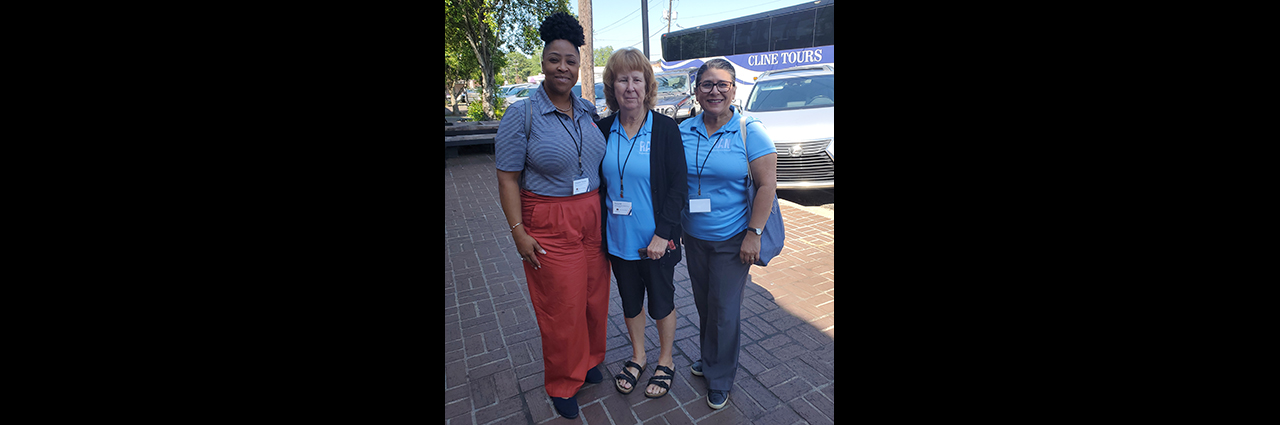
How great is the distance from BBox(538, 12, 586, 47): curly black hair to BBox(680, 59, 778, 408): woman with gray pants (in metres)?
0.50

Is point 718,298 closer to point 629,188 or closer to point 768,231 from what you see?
→ point 768,231

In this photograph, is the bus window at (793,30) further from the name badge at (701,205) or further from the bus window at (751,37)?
the name badge at (701,205)

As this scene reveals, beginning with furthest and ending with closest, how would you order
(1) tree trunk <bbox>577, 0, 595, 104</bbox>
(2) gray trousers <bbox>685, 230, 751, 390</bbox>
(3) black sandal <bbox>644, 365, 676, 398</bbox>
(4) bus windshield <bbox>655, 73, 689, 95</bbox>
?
(4) bus windshield <bbox>655, 73, 689, 95</bbox> → (1) tree trunk <bbox>577, 0, 595, 104</bbox> → (3) black sandal <bbox>644, 365, 676, 398</bbox> → (2) gray trousers <bbox>685, 230, 751, 390</bbox>

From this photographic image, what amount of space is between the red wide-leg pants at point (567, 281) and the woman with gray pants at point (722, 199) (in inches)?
15.8

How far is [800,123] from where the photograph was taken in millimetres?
7129

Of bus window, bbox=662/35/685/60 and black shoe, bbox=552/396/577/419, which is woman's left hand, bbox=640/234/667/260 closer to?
black shoe, bbox=552/396/577/419

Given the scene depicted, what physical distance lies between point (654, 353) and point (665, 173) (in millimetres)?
1214

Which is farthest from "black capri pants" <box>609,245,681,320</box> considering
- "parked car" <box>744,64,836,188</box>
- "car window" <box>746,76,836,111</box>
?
"car window" <box>746,76,836,111</box>

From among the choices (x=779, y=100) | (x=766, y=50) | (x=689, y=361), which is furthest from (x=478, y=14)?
(x=689, y=361)

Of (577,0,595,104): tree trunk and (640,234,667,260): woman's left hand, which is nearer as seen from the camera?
(640,234,667,260): woman's left hand

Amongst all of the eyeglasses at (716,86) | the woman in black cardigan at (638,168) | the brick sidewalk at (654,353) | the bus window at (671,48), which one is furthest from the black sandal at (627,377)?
the bus window at (671,48)

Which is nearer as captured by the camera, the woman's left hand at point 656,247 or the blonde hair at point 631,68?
the blonde hair at point 631,68

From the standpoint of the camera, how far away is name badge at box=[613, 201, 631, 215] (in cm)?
222

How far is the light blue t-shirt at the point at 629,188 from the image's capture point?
2.19 meters
